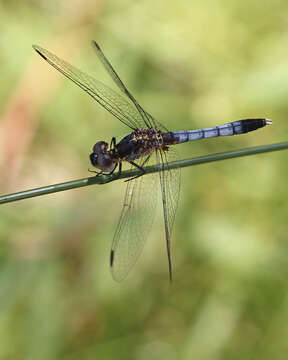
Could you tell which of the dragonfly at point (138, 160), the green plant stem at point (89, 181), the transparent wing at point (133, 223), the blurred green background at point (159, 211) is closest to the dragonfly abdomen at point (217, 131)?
the dragonfly at point (138, 160)

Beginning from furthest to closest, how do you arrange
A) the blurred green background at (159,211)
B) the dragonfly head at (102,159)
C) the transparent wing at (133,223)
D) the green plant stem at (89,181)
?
the blurred green background at (159,211) < the dragonfly head at (102,159) < the transparent wing at (133,223) < the green plant stem at (89,181)

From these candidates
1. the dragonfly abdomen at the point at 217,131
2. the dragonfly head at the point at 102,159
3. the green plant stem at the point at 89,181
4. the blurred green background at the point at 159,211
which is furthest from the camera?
the dragonfly abdomen at the point at 217,131

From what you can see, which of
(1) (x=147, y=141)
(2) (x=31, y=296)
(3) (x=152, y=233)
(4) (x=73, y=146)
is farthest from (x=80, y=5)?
→ (2) (x=31, y=296)

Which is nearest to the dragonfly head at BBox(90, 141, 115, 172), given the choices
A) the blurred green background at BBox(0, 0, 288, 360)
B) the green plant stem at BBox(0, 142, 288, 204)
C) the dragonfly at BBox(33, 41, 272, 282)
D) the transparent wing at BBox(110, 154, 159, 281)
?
the dragonfly at BBox(33, 41, 272, 282)

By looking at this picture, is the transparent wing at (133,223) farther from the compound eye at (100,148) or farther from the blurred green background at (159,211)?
the blurred green background at (159,211)

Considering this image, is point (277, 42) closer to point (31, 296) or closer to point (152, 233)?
point (152, 233)

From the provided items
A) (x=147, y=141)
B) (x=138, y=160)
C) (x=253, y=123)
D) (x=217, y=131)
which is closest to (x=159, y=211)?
(x=138, y=160)

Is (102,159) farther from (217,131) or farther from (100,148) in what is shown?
(217,131)
